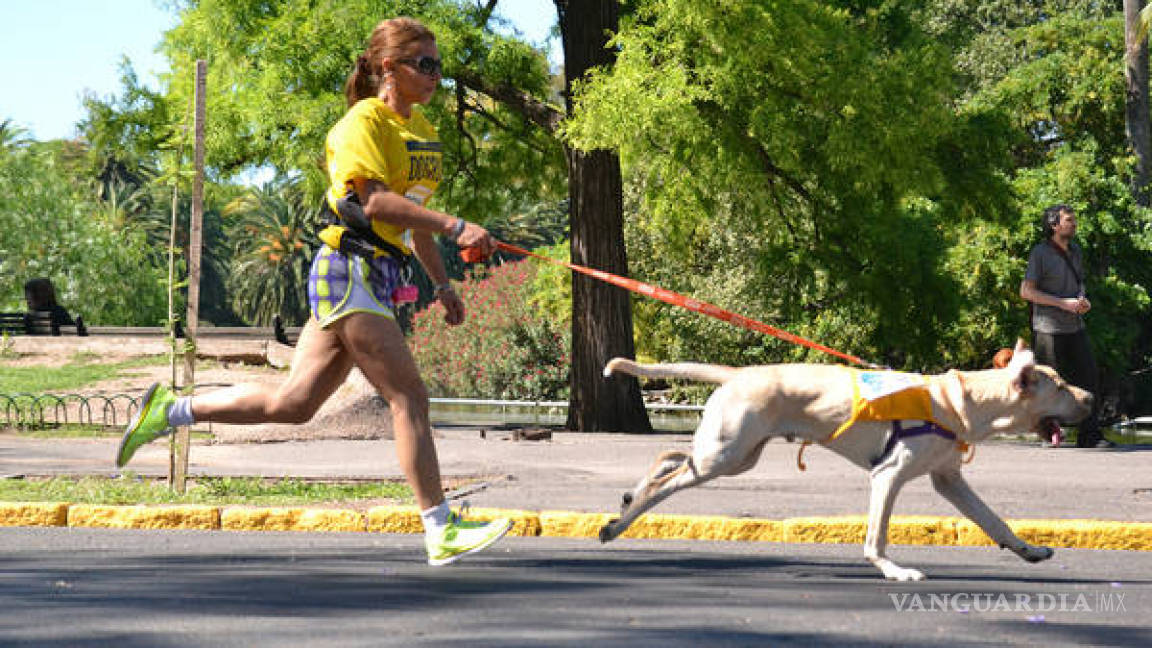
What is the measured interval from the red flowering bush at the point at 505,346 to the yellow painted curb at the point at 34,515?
22.6 m

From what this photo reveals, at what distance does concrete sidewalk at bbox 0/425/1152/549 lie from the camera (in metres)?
8.50

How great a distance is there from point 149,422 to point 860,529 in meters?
3.79

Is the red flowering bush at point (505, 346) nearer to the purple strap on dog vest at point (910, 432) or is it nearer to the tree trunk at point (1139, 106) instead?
the tree trunk at point (1139, 106)

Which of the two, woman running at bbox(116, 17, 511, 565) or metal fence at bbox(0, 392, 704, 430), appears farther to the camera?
metal fence at bbox(0, 392, 704, 430)

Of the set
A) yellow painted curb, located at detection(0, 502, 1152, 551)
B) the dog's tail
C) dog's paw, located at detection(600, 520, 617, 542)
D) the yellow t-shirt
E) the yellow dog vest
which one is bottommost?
A: yellow painted curb, located at detection(0, 502, 1152, 551)

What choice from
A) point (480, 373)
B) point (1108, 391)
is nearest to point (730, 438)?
point (1108, 391)

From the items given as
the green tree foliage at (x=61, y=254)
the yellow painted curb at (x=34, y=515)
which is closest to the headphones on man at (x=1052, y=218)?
the yellow painted curb at (x=34, y=515)

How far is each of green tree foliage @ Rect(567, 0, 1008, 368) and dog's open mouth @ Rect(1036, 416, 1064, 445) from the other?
9364 mm

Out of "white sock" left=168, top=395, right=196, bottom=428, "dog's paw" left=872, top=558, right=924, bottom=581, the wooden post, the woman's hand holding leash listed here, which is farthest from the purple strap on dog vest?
the wooden post

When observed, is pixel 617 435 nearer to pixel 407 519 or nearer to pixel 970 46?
pixel 407 519

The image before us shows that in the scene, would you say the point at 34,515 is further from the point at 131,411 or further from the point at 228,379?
the point at 228,379

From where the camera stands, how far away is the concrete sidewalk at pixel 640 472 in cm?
850

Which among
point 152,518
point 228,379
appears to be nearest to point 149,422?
point 152,518

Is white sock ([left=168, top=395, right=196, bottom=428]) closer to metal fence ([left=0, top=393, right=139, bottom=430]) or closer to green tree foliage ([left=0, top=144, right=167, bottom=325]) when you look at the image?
metal fence ([left=0, top=393, right=139, bottom=430])
